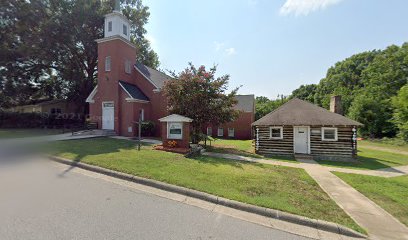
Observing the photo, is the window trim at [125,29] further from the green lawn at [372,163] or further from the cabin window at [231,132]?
the green lawn at [372,163]

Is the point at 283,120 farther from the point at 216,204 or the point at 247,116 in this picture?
the point at 247,116

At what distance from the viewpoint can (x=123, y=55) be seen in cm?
2156

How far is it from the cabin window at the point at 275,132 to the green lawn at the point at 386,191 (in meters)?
5.94

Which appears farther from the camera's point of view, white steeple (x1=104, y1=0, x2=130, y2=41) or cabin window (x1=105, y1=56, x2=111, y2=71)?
white steeple (x1=104, y1=0, x2=130, y2=41)

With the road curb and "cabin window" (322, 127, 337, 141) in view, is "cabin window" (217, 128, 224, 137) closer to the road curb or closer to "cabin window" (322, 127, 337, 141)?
"cabin window" (322, 127, 337, 141)

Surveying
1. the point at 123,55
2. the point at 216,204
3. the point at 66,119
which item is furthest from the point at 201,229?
the point at 66,119

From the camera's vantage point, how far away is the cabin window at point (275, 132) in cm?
1554

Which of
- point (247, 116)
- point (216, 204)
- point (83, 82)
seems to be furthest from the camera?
point (247, 116)

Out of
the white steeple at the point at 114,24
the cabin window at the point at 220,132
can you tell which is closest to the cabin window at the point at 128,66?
the white steeple at the point at 114,24

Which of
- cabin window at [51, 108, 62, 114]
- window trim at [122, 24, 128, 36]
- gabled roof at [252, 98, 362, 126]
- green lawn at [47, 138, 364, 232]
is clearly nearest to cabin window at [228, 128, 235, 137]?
gabled roof at [252, 98, 362, 126]

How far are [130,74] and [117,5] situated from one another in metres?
7.14

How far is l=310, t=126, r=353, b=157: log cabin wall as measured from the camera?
14180mm

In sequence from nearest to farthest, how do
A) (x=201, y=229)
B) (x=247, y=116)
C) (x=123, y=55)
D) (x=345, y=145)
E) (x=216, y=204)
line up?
(x=201, y=229) < (x=216, y=204) < (x=345, y=145) < (x=123, y=55) < (x=247, y=116)

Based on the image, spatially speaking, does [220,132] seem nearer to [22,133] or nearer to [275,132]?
[275,132]
